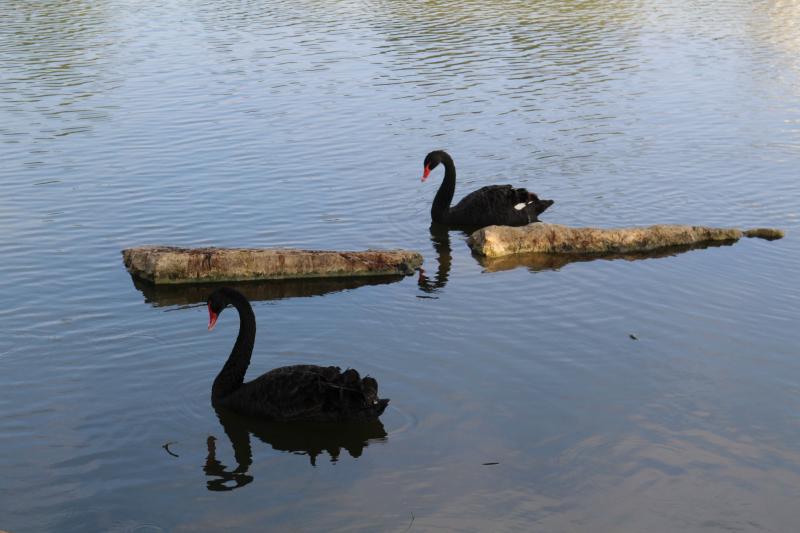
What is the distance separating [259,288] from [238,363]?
2.95 m

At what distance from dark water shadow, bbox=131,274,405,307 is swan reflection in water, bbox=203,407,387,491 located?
9.33 ft

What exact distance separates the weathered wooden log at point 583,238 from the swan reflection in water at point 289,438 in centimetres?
486

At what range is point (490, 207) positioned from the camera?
1424 centimetres

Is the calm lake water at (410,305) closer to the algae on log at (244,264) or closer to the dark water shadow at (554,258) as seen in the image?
the dark water shadow at (554,258)

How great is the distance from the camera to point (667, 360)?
31.6ft

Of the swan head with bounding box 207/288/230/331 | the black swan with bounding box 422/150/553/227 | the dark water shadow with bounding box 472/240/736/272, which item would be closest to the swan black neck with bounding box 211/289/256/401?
the swan head with bounding box 207/288/230/331

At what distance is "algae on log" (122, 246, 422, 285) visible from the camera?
38.4 feet

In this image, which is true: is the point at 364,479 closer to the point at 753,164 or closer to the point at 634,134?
the point at 753,164

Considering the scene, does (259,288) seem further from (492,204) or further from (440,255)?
(492,204)

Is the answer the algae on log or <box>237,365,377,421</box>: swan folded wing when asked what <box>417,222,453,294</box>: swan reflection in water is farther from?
<box>237,365,377,421</box>: swan folded wing

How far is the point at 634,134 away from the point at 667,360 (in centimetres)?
957

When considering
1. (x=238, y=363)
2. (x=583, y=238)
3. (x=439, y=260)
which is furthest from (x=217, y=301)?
(x=583, y=238)

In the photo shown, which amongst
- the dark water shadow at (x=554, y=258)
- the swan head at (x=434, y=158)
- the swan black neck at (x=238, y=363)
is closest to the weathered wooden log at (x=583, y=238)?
the dark water shadow at (x=554, y=258)

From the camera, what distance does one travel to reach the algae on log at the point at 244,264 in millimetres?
11703
